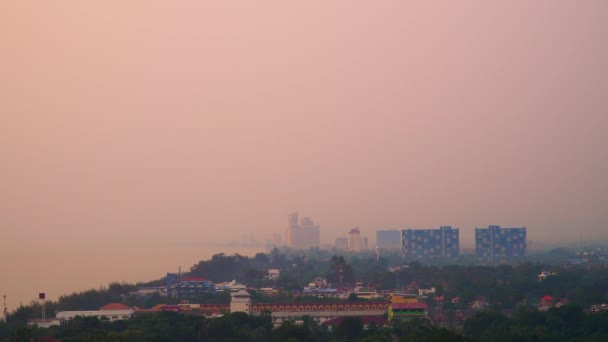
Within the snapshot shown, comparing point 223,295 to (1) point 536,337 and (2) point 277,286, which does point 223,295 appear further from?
(1) point 536,337

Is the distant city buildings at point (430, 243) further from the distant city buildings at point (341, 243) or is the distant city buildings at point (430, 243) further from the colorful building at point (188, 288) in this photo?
the colorful building at point (188, 288)

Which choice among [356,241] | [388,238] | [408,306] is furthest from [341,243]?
[408,306]

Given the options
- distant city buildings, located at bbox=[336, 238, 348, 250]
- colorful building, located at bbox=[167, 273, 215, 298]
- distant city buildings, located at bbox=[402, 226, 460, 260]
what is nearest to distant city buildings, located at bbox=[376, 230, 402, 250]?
distant city buildings, located at bbox=[336, 238, 348, 250]

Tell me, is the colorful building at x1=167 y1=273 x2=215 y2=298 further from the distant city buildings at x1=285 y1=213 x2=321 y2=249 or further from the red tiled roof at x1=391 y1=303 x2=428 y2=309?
the distant city buildings at x1=285 y1=213 x2=321 y2=249

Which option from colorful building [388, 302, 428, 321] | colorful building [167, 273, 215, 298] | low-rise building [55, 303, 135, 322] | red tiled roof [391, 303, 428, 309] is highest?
colorful building [167, 273, 215, 298]

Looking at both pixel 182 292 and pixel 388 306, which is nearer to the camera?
pixel 388 306

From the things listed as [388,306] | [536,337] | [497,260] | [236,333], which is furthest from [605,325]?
[497,260]
